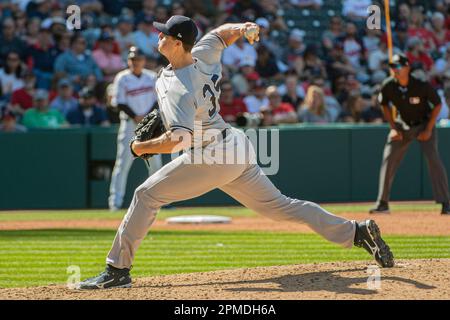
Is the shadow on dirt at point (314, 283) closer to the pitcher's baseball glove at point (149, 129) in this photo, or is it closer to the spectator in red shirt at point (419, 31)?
the pitcher's baseball glove at point (149, 129)

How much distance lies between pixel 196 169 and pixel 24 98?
389 inches

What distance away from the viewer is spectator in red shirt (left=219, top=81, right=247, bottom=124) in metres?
16.8

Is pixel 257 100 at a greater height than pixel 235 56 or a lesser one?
lesser

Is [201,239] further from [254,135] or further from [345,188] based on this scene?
[345,188]

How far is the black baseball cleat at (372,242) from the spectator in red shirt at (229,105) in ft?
30.3

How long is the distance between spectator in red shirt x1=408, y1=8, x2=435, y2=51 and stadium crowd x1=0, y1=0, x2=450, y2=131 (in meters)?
0.02

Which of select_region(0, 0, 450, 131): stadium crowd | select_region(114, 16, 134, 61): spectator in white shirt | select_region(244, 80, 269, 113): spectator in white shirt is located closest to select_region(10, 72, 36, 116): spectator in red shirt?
select_region(0, 0, 450, 131): stadium crowd

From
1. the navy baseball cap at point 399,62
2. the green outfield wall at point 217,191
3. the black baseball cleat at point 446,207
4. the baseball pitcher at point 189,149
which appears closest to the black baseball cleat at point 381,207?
the black baseball cleat at point 446,207

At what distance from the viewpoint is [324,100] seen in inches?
718

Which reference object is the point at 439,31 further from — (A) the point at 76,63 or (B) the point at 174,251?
(B) the point at 174,251

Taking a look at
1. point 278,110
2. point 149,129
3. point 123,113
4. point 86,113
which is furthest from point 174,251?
point 278,110

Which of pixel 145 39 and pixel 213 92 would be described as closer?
pixel 213 92

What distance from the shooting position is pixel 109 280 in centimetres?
705

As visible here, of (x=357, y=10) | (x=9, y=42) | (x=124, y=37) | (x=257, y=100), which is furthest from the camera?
(x=357, y=10)
